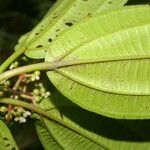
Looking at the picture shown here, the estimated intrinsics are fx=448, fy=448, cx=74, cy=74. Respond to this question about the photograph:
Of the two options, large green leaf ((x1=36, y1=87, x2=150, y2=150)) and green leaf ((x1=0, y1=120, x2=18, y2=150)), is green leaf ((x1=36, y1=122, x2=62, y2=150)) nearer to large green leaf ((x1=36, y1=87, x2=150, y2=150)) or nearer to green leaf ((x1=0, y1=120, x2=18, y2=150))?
large green leaf ((x1=36, y1=87, x2=150, y2=150))

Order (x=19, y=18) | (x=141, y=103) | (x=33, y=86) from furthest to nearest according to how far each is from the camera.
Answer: (x=19, y=18) → (x=33, y=86) → (x=141, y=103)

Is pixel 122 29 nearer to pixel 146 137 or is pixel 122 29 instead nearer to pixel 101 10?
pixel 101 10

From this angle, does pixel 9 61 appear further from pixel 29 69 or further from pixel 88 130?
pixel 88 130

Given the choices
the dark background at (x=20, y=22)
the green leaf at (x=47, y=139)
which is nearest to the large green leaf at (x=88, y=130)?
the green leaf at (x=47, y=139)

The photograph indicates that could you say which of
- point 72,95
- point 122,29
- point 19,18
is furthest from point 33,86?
point 19,18

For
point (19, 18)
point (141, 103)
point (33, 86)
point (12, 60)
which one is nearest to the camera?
point (141, 103)

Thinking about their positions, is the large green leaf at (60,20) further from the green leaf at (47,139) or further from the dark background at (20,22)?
the dark background at (20,22)

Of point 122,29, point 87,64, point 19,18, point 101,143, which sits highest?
Result: point 19,18
